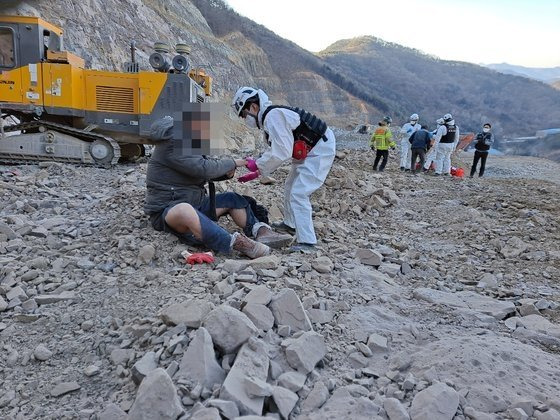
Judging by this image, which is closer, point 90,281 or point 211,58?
point 90,281

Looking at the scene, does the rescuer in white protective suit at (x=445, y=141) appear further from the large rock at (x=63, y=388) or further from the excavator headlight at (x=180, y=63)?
the large rock at (x=63, y=388)

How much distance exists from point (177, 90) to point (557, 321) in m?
7.40

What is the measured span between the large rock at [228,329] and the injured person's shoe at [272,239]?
1.70 meters

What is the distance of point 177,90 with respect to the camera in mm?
8680

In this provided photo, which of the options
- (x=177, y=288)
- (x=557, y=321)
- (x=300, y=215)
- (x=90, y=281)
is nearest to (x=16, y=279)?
(x=90, y=281)

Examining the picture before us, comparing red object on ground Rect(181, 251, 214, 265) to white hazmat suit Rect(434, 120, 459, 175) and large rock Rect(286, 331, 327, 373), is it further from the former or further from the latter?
white hazmat suit Rect(434, 120, 459, 175)

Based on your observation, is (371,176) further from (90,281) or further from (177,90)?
(90,281)

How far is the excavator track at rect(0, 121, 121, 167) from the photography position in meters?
7.90

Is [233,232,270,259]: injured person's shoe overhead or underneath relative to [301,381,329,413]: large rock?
overhead

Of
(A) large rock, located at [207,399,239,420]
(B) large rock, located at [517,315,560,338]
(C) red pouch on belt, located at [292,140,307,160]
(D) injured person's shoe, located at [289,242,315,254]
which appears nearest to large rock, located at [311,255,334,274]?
(D) injured person's shoe, located at [289,242,315,254]

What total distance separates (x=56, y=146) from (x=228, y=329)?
23.6 ft

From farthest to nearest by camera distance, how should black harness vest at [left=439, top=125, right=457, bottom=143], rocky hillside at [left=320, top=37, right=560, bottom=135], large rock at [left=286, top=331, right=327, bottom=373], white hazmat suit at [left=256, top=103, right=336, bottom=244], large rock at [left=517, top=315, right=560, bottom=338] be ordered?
rocky hillside at [left=320, top=37, right=560, bottom=135] → black harness vest at [left=439, top=125, right=457, bottom=143] → white hazmat suit at [left=256, top=103, right=336, bottom=244] → large rock at [left=517, top=315, right=560, bottom=338] → large rock at [left=286, top=331, right=327, bottom=373]

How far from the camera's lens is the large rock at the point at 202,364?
1.90 m

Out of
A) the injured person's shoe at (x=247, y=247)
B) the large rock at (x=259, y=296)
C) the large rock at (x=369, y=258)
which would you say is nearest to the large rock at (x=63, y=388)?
the large rock at (x=259, y=296)
